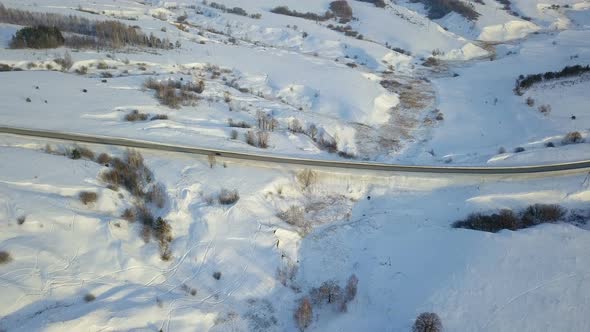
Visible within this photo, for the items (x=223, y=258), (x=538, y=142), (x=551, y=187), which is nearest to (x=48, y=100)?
(x=223, y=258)

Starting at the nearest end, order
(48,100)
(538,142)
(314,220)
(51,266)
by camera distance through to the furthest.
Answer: (51,266)
(314,220)
(48,100)
(538,142)

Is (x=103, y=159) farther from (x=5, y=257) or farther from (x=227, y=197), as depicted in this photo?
(x=5, y=257)

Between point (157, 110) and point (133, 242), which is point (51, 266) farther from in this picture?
point (157, 110)

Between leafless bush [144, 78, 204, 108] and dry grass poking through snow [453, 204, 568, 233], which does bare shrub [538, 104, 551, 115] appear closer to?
dry grass poking through snow [453, 204, 568, 233]

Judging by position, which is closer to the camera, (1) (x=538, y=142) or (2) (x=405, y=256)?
(2) (x=405, y=256)

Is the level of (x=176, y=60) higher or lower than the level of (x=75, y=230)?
higher

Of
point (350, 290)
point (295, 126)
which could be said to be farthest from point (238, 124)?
point (350, 290)
